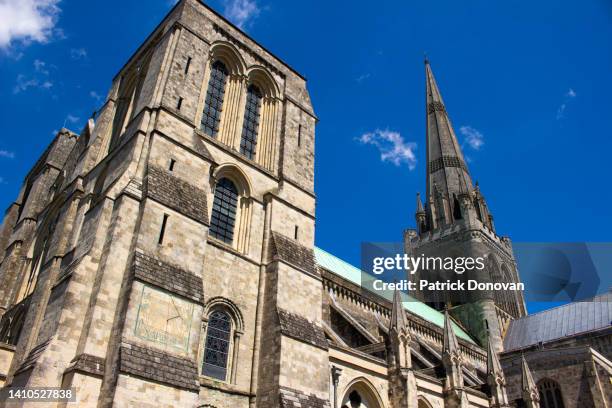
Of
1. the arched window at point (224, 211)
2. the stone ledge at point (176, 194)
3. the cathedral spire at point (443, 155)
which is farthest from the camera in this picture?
the cathedral spire at point (443, 155)

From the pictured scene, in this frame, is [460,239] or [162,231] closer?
[162,231]

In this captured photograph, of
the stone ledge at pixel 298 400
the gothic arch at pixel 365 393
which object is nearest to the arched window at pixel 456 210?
the gothic arch at pixel 365 393

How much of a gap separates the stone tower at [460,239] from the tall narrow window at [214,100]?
88.6ft

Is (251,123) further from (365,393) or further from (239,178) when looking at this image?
(365,393)

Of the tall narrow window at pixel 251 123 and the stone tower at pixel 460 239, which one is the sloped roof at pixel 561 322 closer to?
the stone tower at pixel 460 239

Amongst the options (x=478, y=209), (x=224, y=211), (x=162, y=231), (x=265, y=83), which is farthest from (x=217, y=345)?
(x=478, y=209)

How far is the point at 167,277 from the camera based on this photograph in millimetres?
13922

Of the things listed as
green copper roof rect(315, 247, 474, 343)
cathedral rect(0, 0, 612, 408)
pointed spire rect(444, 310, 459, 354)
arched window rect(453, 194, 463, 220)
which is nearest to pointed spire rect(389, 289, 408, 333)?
cathedral rect(0, 0, 612, 408)

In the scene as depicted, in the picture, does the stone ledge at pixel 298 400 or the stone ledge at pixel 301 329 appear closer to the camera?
the stone ledge at pixel 298 400

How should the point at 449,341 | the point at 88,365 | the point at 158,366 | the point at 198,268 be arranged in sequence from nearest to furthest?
the point at 88,365 → the point at 158,366 → the point at 198,268 → the point at 449,341

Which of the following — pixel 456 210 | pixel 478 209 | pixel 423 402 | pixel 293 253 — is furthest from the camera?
pixel 456 210

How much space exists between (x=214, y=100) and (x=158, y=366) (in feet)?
38.5

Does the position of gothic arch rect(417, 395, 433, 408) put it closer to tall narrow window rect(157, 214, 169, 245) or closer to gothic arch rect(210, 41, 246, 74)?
tall narrow window rect(157, 214, 169, 245)

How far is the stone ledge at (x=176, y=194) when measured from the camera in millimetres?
15117
